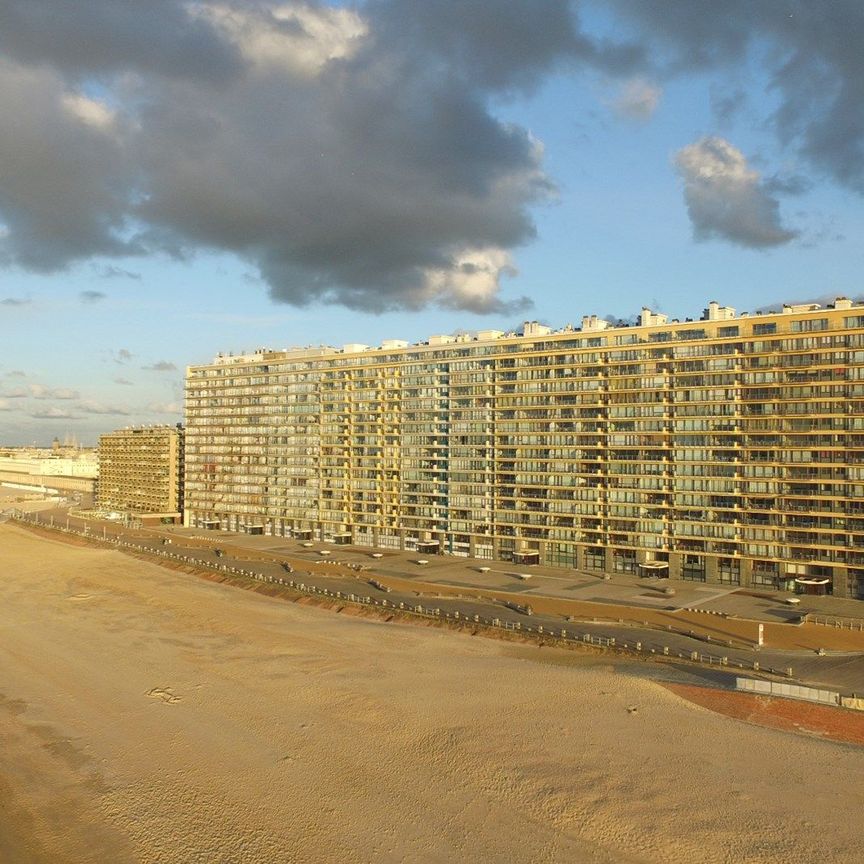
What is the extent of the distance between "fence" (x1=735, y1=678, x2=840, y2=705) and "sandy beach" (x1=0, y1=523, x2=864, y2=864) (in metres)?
6.39

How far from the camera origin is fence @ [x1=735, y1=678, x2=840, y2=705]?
58531 mm

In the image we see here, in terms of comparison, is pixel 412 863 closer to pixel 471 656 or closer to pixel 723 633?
pixel 471 656

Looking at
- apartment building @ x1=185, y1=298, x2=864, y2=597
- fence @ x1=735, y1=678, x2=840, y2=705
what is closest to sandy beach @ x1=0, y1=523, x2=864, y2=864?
fence @ x1=735, y1=678, x2=840, y2=705

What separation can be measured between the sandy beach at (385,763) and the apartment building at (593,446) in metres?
47.6

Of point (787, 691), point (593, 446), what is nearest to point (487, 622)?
point (787, 691)

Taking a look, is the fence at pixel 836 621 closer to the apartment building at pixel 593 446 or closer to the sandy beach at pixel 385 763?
the apartment building at pixel 593 446

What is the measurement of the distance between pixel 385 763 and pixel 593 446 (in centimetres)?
8256

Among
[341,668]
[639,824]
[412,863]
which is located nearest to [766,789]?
[639,824]

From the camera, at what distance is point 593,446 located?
12300 centimetres

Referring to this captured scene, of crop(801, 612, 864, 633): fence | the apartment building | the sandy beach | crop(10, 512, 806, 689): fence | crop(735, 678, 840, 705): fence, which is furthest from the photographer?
the apartment building

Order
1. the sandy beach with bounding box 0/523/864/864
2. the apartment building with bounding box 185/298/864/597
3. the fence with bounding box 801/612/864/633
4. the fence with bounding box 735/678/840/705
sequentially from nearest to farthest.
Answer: the sandy beach with bounding box 0/523/864/864 → the fence with bounding box 735/678/840/705 → the fence with bounding box 801/612/864/633 → the apartment building with bounding box 185/298/864/597

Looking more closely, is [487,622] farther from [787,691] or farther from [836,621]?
[836,621]

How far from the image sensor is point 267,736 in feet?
171

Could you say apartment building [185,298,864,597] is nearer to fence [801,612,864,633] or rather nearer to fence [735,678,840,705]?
fence [801,612,864,633]
